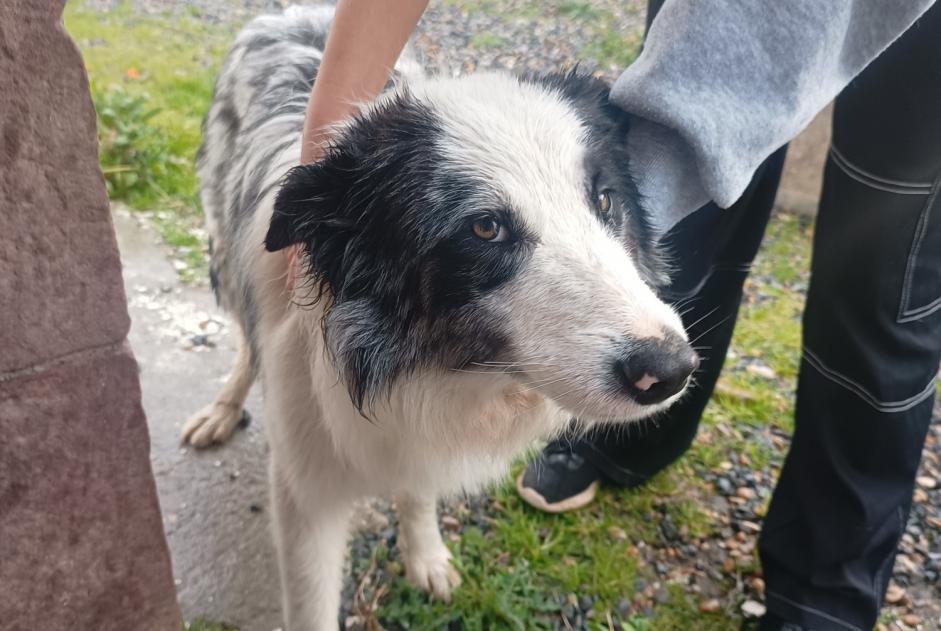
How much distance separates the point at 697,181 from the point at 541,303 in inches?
19.1

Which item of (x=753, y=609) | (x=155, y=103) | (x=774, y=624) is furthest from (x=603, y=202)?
(x=155, y=103)

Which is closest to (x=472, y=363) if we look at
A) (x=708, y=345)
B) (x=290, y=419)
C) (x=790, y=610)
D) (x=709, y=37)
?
(x=290, y=419)

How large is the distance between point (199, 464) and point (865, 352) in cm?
221

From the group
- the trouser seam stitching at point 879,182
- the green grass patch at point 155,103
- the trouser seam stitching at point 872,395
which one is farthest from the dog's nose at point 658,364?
the green grass patch at point 155,103

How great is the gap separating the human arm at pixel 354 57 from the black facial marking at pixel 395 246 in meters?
0.11

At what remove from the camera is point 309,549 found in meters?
1.84

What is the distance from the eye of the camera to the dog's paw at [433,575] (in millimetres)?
2277

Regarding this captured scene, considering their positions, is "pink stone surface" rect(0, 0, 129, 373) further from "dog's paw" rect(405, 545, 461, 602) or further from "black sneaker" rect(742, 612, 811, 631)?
"black sneaker" rect(742, 612, 811, 631)

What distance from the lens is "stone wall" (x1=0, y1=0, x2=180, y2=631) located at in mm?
1214

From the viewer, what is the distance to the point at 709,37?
130 centimetres

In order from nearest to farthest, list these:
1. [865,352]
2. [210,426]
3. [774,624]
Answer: [865,352] → [774,624] → [210,426]

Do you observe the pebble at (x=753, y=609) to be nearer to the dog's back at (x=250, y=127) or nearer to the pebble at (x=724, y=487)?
the pebble at (x=724, y=487)

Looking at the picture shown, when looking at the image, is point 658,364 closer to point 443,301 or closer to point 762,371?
point 443,301

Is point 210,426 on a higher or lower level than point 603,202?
lower
